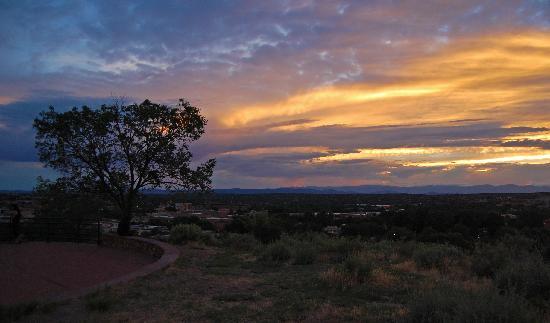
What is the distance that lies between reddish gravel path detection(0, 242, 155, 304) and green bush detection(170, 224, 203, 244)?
10.2 feet

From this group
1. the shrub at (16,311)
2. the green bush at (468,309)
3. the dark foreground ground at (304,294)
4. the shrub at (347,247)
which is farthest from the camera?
the shrub at (347,247)

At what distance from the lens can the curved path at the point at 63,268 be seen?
10.5 m

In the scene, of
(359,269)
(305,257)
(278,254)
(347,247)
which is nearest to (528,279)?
(359,269)

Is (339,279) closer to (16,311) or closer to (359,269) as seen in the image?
(359,269)

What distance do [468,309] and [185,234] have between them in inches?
649

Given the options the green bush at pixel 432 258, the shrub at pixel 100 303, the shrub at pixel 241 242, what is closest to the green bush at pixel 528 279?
the green bush at pixel 432 258

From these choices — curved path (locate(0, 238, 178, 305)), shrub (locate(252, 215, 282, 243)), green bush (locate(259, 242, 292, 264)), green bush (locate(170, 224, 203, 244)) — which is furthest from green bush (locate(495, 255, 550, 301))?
shrub (locate(252, 215, 282, 243))

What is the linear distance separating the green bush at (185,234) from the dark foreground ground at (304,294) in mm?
5365

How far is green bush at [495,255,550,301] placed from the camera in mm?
8906

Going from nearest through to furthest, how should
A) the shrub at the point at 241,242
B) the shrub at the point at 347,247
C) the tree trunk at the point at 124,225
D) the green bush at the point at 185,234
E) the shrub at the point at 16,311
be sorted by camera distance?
the shrub at the point at 16,311, the shrub at the point at 347,247, the shrub at the point at 241,242, the tree trunk at the point at 124,225, the green bush at the point at 185,234

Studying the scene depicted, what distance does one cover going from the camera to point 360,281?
1118 centimetres

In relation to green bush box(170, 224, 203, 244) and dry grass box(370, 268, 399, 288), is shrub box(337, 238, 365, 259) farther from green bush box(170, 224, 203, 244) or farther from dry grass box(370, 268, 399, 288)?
green bush box(170, 224, 203, 244)

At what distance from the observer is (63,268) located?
544 inches

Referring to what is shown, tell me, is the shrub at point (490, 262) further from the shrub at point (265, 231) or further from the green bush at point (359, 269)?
the shrub at point (265, 231)
